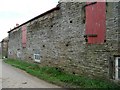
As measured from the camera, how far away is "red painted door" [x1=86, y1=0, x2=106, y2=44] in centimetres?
1062

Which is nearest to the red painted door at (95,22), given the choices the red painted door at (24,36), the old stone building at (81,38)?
the old stone building at (81,38)

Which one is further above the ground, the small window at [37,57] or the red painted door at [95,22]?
the red painted door at [95,22]

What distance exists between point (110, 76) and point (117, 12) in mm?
2817

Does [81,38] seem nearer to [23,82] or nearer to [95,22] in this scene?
[95,22]

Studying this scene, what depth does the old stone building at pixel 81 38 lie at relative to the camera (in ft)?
33.2

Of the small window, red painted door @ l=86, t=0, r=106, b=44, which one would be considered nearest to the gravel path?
red painted door @ l=86, t=0, r=106, b=44

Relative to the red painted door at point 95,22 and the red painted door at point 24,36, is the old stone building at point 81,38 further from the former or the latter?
the red painted door at point 24,36

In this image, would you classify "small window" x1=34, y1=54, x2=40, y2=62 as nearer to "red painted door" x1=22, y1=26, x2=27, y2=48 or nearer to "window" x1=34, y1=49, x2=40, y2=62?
"window" x1=34, y1=49, x2=40, y2=62

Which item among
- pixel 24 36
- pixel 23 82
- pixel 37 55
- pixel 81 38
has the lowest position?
pixel 23 82

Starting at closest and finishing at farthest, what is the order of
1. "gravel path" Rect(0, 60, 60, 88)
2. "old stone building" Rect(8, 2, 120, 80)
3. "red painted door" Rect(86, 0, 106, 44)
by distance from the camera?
"old stone building" Rect(8, 2, 120, 80), "red painted door" Rect(86, 0, 106, 44), "gravel path" Rect(0, 60, 60, 88)

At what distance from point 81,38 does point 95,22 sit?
1.47 metres

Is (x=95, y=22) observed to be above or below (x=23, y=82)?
above

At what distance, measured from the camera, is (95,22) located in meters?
11.2

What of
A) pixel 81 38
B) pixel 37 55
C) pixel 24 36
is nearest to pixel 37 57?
pixel 37 55
